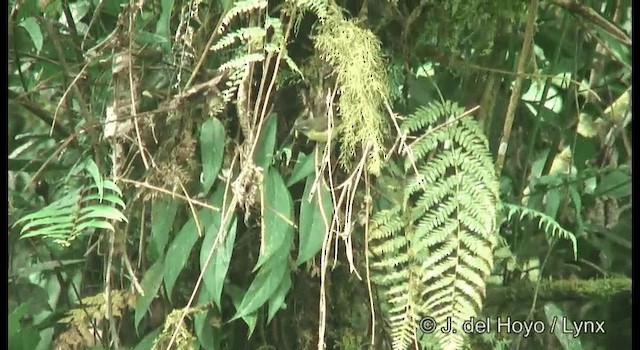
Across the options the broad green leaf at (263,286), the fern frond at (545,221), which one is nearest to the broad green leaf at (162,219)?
the broad green leaf at (263,286)

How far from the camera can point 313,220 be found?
0.75 meters

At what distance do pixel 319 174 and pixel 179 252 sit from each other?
6.5 inches

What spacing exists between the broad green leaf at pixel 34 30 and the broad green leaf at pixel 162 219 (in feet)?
0.70

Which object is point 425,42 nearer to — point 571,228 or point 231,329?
point 571,228

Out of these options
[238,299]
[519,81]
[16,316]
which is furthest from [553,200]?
[16,316]

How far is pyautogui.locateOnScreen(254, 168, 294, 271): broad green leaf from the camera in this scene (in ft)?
2.50

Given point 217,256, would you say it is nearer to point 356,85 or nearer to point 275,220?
point 275,220

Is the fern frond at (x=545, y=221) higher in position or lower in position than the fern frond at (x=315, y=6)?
lower

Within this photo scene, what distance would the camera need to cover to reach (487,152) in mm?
762

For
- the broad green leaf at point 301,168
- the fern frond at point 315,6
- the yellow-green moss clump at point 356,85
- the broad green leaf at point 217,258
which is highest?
the fern frond at point 315,6

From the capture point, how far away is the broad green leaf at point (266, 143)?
0.77m

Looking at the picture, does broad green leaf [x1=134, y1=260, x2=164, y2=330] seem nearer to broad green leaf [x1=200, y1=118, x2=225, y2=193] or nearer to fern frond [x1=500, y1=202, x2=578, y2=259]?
broad green leaf [x1=200, y1=118, x2=225, y2=193]

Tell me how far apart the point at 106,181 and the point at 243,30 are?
8.2 inches

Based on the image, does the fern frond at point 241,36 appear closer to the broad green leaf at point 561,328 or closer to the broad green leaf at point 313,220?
the broad green leaf at point 313,220
